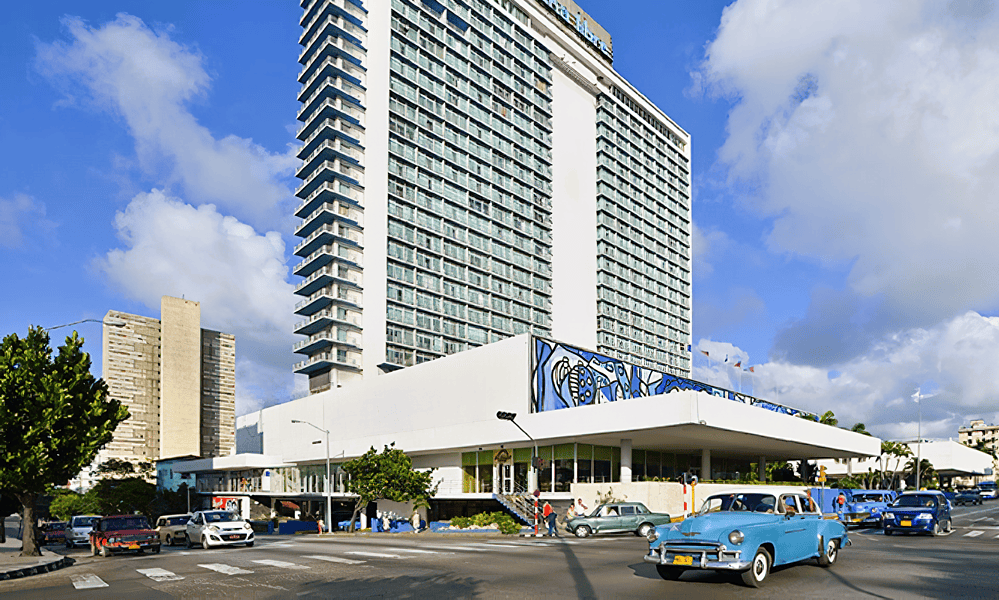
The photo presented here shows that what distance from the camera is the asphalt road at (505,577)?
14438 millimetres

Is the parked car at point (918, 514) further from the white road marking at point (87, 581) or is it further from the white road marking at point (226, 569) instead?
the white road marking at point (87, 581)

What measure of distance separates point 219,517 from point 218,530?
1205 mm

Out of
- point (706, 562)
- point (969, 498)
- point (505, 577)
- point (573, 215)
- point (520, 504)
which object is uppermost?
point (573, 215)

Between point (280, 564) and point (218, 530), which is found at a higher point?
point (280, 564)

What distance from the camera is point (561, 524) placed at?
46.2 m

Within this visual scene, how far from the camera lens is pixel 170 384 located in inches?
6019

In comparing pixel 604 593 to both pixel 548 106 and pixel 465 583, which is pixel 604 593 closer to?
pixel 465 583

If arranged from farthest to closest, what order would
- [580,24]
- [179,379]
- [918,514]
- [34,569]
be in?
1. [179,379]
2. [580,24]
3. [918,514]
4. [34,569]

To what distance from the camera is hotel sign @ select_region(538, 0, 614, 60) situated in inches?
4870

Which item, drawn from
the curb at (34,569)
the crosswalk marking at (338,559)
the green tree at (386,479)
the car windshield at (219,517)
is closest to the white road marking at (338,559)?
the crosswalk marking at (338,559)

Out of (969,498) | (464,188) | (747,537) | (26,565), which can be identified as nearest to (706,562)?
(747,537)

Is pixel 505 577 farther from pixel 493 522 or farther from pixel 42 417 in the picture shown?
pixel 493 522

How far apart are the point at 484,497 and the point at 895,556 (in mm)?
39799

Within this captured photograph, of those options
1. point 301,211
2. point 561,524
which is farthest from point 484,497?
point 301,211
